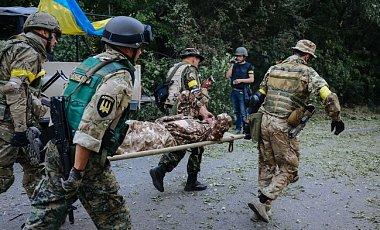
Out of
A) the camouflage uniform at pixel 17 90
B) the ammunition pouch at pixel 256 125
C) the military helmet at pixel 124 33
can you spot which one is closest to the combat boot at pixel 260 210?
the ammunition pouch at pixel 256 125

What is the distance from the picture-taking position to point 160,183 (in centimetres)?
560

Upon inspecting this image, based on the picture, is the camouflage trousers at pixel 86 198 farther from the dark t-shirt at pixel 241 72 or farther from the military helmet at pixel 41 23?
the dark t-shirt at pixel 241 72

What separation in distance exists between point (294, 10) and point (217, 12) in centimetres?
250

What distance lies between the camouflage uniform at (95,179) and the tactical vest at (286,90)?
2179 mm

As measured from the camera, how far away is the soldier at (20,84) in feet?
12.7

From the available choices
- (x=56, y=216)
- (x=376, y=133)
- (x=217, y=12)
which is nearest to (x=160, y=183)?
(x=56, y=216)

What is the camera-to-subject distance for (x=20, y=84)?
12.6ft

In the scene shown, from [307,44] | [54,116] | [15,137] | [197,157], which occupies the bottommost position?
[197,157]

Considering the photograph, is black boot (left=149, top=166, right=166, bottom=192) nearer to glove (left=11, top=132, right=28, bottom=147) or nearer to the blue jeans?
glove (left=11, top=132, right=28, bottom=147)

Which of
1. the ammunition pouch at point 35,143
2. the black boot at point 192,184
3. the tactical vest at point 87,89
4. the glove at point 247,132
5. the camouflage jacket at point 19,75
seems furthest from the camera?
the black boot at point 192,184

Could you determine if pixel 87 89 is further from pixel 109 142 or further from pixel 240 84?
pixel 240 84

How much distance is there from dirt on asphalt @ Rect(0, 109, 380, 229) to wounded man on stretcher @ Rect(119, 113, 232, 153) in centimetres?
72

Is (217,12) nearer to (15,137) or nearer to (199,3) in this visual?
(199,3)

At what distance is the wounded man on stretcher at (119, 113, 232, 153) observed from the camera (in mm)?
5062
